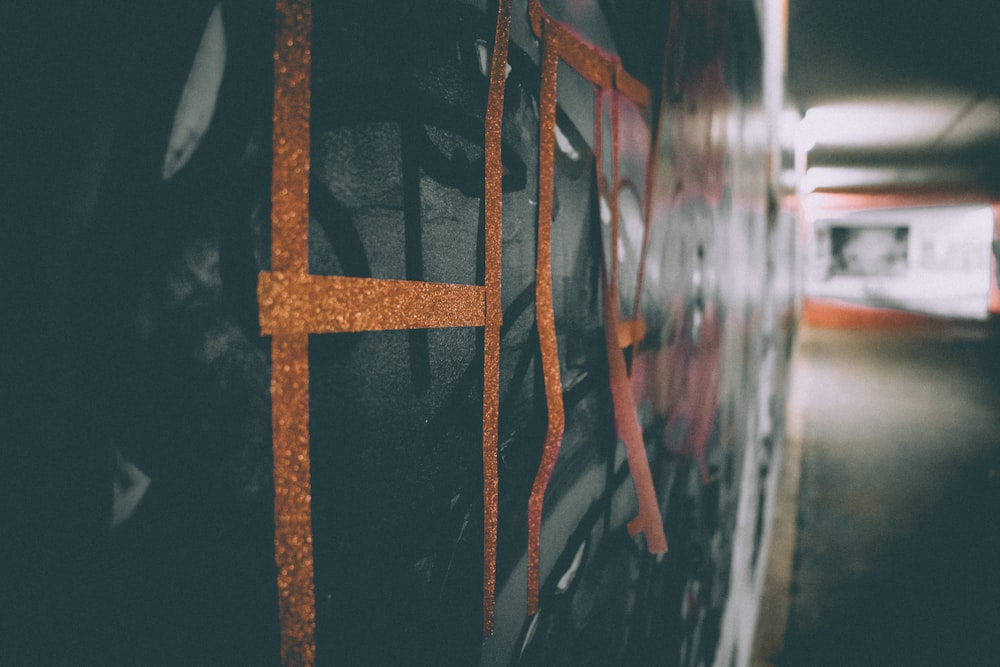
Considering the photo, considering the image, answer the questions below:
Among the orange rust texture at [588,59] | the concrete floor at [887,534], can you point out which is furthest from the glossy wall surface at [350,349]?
the concrete floor at [887,534]

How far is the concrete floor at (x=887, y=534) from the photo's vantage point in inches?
93.0

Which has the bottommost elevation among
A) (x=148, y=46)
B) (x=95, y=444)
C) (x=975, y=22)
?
(x=95, y=444)

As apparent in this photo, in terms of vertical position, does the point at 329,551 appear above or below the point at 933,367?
above

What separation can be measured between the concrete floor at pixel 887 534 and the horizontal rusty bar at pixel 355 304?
8.88ft

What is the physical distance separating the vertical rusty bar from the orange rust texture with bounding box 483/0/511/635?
17cm

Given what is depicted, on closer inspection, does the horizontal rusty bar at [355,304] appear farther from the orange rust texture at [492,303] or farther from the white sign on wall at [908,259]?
the white sign on wall at [908,259]

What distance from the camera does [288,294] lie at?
0.28 m

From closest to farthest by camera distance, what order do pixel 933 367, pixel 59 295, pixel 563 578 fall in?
1. pixel 59 295
2. pixel 563 578
3. pixel 933 367

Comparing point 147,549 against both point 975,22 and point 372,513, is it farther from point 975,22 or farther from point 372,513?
point 975,22

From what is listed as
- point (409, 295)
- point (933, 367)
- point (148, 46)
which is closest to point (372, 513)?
point (409, 295)

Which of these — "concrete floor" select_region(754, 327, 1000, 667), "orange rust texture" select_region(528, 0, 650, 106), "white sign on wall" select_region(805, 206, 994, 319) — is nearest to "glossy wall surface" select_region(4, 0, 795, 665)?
"orange rust texture" select_region(528, 0, 650, 106)

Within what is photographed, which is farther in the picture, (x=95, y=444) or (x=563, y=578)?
(x=563, y=578)

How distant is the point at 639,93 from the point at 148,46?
2.21ft

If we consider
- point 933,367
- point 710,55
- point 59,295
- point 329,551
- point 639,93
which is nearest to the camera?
point 59,295
